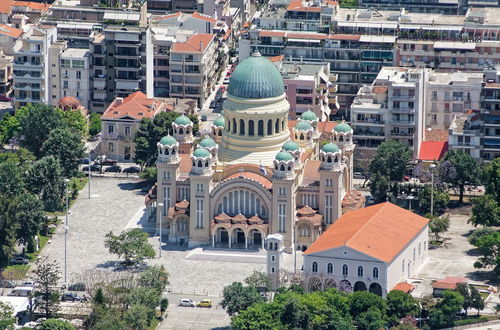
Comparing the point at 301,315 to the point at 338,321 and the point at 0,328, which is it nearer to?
the point at 338,321

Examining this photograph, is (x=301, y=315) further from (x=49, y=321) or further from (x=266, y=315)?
(x=49, y=321)

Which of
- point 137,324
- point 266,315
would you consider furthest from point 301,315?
Answer: point 137,324

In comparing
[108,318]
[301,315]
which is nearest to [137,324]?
[108,318]

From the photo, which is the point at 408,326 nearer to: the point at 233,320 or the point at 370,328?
the point at 370,328

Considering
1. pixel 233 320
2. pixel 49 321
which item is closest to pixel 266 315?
pixel 233 320

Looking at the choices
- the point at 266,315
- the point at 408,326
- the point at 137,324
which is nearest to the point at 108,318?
the point at 137,324

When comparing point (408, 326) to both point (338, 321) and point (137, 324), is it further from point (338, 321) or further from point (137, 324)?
point (137, 324)
